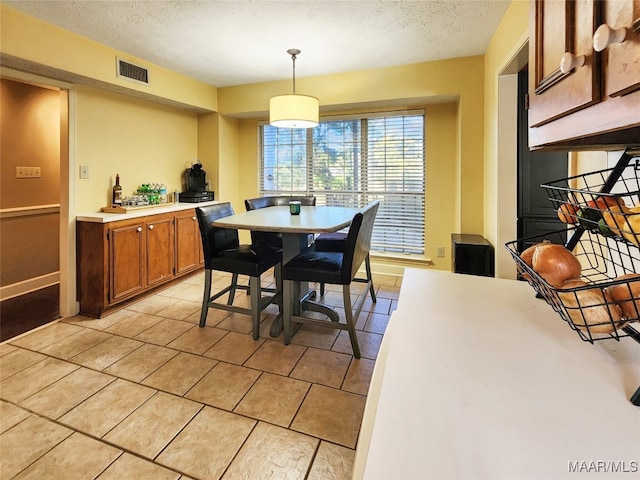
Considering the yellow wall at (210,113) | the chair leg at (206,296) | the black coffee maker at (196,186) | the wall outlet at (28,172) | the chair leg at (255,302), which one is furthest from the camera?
the black coffee maker at (196,186)

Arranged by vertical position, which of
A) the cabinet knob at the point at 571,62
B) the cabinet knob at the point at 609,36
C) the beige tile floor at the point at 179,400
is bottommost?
the beige tile floor at the point at 179,400

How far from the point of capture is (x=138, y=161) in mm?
3689

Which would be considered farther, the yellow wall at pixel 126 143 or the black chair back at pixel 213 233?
the yellow wall at pixel 126 143

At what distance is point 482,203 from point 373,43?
6.06 ft

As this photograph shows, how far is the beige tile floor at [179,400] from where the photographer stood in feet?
4.72

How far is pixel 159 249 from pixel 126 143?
1183mm

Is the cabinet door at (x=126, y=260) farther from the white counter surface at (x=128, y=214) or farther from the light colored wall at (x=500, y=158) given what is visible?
the light colored wall at (x=500, y=158)

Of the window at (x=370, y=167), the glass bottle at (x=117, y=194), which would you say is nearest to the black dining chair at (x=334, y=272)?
the window at (x=370, y=167)

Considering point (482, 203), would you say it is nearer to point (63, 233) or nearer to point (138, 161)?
point (138, 161)

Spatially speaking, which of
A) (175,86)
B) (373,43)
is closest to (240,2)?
(373,43)

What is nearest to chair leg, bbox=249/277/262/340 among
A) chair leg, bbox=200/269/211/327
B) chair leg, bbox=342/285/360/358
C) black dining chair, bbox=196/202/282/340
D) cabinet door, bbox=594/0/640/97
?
black dining chair, bbox=196/202/282/340

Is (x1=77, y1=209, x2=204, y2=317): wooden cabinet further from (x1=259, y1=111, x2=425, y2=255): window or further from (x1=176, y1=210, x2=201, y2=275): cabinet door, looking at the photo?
(x1=259, y1=111, x2=425, y2=255): window

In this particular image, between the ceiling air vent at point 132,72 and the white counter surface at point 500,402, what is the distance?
3.51 metres

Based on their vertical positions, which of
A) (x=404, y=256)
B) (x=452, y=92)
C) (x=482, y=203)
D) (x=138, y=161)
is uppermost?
(x=452, y=92)
